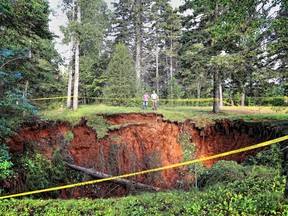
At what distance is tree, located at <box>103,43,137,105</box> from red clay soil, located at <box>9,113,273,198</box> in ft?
15.1

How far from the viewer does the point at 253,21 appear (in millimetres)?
4902

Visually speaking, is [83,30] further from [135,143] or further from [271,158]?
[271,158]

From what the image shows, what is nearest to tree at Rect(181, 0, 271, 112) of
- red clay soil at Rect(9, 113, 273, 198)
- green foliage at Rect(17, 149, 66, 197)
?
red clay soil at Rect(9, 113, 273, 198)

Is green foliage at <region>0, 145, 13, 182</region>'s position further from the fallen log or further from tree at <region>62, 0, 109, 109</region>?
tree at <region>62, 0, 109, 109</region>

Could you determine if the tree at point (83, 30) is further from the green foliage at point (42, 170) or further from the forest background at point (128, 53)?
the green foliage at point (42, 170)

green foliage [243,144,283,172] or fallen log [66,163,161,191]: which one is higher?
green foliage [243,144,283,172]

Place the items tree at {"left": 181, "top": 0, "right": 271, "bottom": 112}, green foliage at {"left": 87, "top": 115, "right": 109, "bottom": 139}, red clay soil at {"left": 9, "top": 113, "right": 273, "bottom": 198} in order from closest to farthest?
tree at {"left": 181, "top": 0, "right": 271, "bottom": 112}, red clay soil at {"left": 9, "top": 113, "right": 273, "bottom": 198}, green foliage at {"left": 87, "top": 115, "right": 109, "bottom": 139}

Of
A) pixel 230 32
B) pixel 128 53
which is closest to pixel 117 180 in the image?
pixel 230 32

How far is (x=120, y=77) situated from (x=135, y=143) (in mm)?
6569

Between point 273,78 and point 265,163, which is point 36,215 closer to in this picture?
point 265,163

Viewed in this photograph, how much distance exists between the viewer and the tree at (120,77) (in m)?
15.1

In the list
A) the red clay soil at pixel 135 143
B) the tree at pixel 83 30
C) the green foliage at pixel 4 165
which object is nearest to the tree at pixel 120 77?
the tree at pixel 83 30

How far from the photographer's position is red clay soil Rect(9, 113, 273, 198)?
9273 millimetres

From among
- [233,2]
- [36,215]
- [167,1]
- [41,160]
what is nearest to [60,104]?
[41,160]
